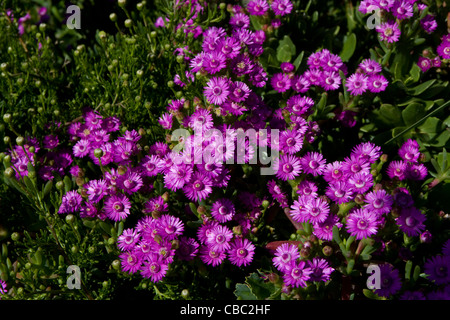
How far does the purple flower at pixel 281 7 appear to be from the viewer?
2127 mm

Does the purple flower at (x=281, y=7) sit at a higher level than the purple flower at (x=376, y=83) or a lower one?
higher

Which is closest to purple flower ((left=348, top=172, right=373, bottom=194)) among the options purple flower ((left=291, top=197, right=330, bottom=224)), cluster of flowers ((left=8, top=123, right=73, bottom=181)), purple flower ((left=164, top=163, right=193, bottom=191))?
purple flower ((left=291, top=197, right=330, bottom=224))

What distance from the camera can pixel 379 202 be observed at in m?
1.48

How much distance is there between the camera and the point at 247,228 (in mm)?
1683

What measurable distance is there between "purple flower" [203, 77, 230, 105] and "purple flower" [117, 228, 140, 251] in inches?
20.7

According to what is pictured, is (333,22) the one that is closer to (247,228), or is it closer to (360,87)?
(360,87)

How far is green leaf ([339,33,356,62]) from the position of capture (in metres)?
2.19

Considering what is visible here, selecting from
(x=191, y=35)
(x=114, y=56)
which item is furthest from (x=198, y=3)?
(x=114, y=56)

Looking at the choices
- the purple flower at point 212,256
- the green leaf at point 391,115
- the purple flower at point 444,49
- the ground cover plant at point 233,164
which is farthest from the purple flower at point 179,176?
the purple flower at point 444,49

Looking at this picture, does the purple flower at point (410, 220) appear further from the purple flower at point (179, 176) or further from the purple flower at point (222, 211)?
the purple flower at point (179, 176)

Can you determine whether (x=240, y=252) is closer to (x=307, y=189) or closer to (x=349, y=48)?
(x=307, y=189)

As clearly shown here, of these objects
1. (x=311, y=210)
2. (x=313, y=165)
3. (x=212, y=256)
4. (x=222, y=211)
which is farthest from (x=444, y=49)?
(x=212, y=256)

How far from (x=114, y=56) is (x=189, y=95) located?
16.2 inches

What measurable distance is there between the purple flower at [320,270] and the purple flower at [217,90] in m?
0.61
